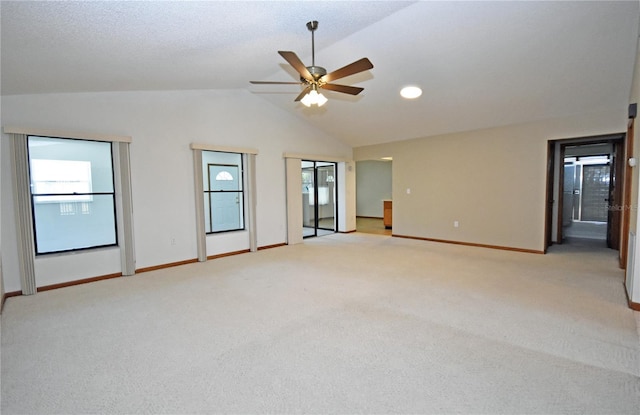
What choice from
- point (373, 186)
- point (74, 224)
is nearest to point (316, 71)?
point (74, 224)

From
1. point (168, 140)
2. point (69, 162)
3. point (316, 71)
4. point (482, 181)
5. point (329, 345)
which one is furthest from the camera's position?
point (482, 181)

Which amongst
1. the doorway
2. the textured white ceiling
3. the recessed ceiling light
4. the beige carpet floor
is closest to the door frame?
the doorway

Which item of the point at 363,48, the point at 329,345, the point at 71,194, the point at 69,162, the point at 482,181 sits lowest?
the point at 329,345

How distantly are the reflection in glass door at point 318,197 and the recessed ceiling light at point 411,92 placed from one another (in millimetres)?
3190

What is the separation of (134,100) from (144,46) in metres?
1.97

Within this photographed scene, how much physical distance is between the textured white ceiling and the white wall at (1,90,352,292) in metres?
0.28

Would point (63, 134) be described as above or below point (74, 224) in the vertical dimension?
above

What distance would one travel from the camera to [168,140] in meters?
5.00

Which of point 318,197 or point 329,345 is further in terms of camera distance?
point 318,197

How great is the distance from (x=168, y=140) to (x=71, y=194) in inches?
59.8

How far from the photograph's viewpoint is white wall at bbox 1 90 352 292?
391cm

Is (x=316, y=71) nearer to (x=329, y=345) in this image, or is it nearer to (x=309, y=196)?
(x=329, y=345)

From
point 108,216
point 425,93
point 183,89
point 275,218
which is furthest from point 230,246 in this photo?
point 425,93

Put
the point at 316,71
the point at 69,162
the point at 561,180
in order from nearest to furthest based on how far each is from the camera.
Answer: the point at 316,71 → the point at 69,162 → the point at 561,180
